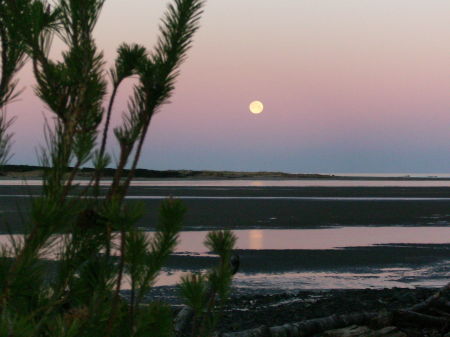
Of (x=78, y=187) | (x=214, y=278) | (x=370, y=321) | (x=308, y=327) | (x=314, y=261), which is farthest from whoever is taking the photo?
(x=314, y=261)

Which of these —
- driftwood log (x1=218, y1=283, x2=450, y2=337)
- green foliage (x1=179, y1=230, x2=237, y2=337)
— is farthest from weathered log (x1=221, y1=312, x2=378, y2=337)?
green foliage (x1=179, y1=230, x2=237, y2=337)

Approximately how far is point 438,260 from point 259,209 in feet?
80.6

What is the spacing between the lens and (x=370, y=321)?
7.99 m

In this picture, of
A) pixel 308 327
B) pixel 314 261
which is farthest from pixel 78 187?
pixel 314 261

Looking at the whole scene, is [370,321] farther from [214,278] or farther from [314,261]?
[314,261]

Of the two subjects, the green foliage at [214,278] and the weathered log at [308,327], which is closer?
the green foliage at [214,278]

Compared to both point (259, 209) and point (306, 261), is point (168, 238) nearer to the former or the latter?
point (306, 261)

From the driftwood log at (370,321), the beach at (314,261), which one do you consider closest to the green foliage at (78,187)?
the beach at (314,261)

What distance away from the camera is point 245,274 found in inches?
657

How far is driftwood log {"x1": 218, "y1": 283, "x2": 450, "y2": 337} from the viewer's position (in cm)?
710

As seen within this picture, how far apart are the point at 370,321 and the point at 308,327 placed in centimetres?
88

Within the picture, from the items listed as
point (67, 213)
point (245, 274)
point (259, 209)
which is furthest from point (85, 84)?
point (259, 209)

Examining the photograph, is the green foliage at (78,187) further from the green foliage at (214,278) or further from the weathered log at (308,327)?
the weathered log at (308,327)

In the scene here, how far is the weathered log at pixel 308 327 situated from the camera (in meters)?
6.86
